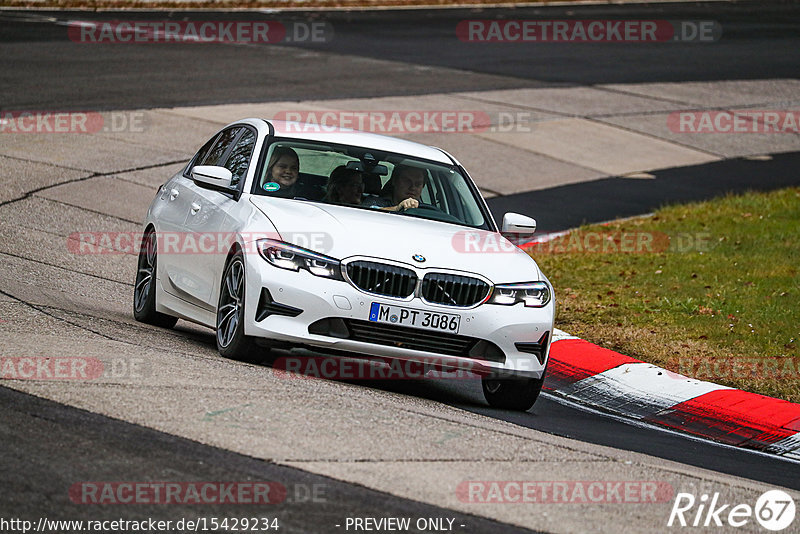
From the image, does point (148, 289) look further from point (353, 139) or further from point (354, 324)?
point (354, 324)

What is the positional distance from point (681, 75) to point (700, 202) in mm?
10541

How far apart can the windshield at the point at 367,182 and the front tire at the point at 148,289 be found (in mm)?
1428

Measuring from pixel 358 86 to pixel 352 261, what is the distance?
15906mm

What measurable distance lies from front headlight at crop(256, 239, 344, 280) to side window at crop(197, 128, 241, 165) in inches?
80.0

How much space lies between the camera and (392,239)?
8.12 metres

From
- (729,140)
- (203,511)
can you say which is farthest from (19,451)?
(729,140)

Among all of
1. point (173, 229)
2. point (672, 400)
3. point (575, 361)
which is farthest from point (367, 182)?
point (672, 400)

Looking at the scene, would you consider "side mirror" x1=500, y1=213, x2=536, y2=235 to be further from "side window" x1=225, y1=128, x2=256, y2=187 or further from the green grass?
"side window" x1=225, y1=128, x2=256, y2=187

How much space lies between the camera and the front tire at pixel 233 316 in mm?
8078

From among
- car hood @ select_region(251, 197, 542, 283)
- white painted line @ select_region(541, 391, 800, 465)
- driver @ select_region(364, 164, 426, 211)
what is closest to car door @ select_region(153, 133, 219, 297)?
car hood @ select_region(251, 197, 542, 283)

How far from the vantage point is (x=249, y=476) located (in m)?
5.68

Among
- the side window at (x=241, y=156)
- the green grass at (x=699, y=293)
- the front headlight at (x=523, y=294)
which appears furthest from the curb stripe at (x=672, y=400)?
the side window at (x=241, y=156)

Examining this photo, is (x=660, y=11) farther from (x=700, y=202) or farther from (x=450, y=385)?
(x=450, y=385)

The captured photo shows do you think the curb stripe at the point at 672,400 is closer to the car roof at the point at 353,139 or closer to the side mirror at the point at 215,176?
the car roof at the point at 353,139
